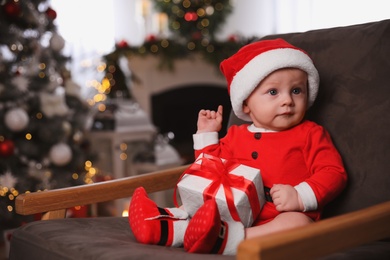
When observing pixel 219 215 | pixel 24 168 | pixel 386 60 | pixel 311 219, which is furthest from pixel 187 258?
pixel 24 168

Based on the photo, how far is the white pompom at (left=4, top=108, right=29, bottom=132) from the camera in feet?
8.49

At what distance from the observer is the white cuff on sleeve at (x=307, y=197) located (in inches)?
47.8

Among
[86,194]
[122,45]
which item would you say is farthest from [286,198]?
[122,45]

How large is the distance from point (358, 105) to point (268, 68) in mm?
267

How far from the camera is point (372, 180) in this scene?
1.31m

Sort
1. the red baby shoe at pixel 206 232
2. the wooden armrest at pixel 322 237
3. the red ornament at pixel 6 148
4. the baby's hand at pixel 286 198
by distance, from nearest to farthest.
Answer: the wooden armrest at pixel 322 237
the red baby shoe at pixel 206 232
the baby's hand at pixel 286 198
the red ornament at pixel 6 148

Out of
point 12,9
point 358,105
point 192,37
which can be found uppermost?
point 12,9

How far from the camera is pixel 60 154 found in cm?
279

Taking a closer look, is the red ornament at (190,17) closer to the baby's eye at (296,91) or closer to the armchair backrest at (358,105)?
the armchair backrest at (358,105)

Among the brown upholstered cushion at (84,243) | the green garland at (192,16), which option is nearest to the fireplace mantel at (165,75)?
the green garland at (192,16)

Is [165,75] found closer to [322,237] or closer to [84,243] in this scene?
[84,243]

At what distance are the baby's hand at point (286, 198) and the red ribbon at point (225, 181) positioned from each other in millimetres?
46

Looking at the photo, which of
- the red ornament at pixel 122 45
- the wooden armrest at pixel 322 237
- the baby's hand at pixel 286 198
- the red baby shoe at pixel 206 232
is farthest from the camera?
the red ornament at pixel 122 45

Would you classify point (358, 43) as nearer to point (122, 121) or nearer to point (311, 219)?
point (311, 219)
